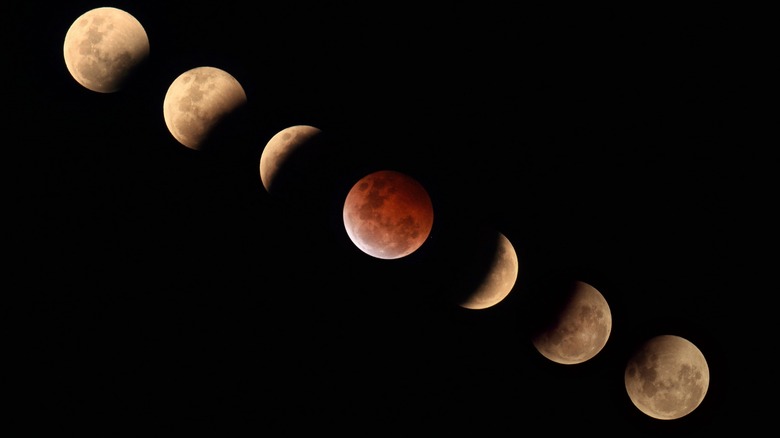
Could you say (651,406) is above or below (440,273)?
below

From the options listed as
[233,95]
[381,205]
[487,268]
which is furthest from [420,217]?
[233,95]

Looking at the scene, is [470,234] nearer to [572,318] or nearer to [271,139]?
[572,318]

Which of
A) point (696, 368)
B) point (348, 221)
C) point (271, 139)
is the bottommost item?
point (696, 368)

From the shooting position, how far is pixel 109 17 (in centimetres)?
568

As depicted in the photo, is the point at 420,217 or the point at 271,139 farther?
the point at 271,139

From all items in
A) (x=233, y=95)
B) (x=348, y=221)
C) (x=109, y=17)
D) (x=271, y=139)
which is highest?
(x=109, y=17)

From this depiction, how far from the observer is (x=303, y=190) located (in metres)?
5.75

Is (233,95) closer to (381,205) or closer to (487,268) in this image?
(381,205)

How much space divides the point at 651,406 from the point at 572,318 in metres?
1.09

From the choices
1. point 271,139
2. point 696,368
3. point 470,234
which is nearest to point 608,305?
point 696,368

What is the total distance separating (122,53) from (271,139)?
1.67 m

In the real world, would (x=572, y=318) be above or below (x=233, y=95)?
below

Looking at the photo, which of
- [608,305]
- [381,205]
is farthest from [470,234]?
[608,305]

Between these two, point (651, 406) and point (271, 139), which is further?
point (271, 139)
